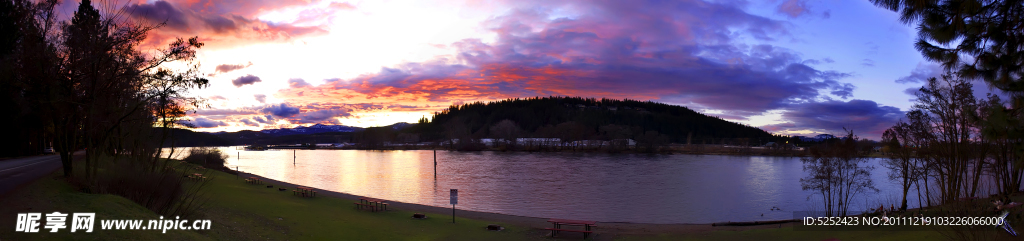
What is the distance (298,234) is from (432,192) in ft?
78.8

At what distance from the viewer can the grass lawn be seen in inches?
348

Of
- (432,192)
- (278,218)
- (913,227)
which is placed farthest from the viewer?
(432,192)

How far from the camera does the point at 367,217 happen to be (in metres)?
19.4

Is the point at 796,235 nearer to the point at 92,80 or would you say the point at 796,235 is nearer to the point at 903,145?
the point at 903,145

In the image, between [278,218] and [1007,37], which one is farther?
[278,218]

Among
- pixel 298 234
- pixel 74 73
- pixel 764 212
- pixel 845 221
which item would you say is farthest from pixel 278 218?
pixel 764 212

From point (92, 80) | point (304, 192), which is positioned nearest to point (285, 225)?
point (92, 80)

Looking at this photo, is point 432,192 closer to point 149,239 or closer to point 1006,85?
point 149,239

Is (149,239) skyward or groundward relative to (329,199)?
Answer: skyward

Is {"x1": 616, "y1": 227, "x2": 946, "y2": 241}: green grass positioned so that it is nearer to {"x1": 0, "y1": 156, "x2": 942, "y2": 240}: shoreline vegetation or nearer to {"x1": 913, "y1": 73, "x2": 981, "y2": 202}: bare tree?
{"x1": 0, "y1": 156, "x2": 942, "y2": 240}: shoreline vegetation

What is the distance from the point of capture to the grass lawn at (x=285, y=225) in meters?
8.84

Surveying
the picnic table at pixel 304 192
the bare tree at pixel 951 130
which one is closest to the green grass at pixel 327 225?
the picnic table at pixel 304 192

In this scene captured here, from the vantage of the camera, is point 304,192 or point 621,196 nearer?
point 304,192

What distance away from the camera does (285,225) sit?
15500 millimetres
